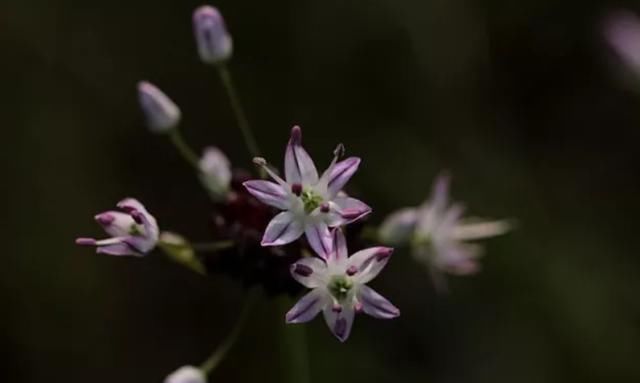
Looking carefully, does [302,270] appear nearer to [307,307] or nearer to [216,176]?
[307,307]

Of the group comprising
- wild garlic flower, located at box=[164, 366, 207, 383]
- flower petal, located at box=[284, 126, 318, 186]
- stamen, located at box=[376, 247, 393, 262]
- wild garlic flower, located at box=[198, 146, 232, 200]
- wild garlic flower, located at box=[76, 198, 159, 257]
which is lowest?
wild garlic flower, located at box=[164, 366, 207, 383]

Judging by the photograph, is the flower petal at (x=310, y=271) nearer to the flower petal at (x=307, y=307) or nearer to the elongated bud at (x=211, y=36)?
the flower petal at (x=307, y=307)

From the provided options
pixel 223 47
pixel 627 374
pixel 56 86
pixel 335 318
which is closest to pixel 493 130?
pixel 627 374

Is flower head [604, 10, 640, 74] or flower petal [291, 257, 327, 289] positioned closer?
flower petal [291, 257, 327, 289]

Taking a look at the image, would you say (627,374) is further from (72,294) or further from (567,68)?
(72,294)

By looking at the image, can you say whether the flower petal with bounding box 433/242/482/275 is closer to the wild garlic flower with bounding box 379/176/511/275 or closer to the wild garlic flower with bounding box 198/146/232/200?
the wild garlic flower with bounding box 379/176/511/275

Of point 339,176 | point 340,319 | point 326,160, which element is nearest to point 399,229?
point 339,176

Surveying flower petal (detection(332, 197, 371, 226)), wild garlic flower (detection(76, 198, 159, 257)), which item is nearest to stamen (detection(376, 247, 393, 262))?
flower petal (detection(332, 197, 371, 226))
